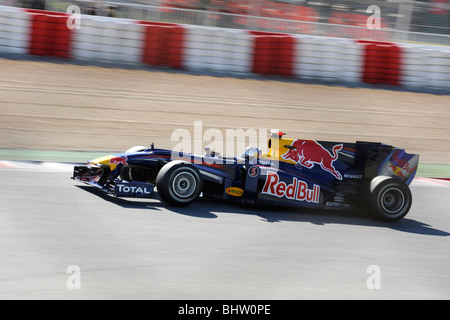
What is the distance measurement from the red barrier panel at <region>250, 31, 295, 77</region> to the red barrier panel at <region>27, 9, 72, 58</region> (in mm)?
4435

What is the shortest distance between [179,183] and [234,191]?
69 cm

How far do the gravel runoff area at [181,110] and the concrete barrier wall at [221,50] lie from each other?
16.8 inches

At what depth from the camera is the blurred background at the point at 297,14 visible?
1659 centimetres

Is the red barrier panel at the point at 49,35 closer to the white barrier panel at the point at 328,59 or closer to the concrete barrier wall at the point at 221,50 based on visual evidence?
the concrete barrier wall at the point at 221,50

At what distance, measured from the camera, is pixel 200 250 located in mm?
5590

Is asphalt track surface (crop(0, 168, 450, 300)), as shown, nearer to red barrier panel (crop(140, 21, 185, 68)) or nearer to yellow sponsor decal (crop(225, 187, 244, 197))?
yellow sponsor decal (crop(225, 187, 244, 197))

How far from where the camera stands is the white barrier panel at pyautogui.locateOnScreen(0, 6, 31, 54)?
14.3m

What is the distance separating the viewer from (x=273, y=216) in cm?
711

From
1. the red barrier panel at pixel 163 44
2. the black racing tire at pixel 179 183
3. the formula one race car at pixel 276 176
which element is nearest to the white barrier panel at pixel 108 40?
the red barrier panel at pixel 163 44

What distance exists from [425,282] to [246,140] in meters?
6.93
